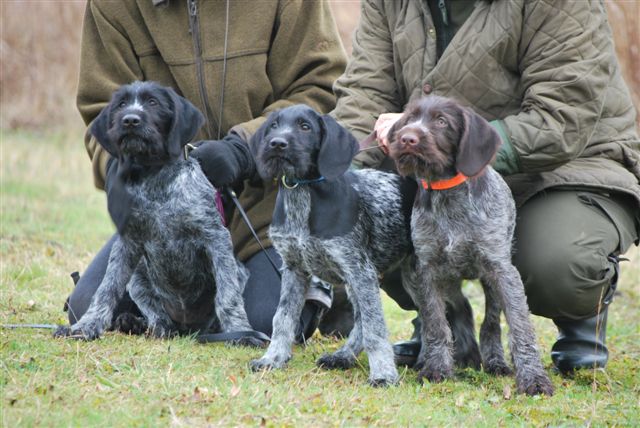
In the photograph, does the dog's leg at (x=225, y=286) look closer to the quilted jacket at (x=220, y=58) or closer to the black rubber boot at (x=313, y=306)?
the black rubber boot at (x=313, y=306)

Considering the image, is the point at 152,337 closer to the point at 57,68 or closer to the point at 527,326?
the point at 527,326

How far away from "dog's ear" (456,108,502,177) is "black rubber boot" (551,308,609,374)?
4.59 ft

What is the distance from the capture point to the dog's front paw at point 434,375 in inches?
189

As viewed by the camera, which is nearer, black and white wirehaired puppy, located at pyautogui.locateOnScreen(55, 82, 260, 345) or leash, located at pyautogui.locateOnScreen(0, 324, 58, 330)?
black and white wirehaired puppy, located at pyautogui.locateOnScreen(55, 82, 260, 345)

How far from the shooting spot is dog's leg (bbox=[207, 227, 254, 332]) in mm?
5473

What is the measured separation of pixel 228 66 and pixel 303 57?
0.52 meters

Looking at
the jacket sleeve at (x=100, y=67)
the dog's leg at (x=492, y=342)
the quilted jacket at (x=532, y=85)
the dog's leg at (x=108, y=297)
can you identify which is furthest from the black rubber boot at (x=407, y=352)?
the jacket sleeve at (x=100, y=67)

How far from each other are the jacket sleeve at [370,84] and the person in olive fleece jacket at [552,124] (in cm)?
6

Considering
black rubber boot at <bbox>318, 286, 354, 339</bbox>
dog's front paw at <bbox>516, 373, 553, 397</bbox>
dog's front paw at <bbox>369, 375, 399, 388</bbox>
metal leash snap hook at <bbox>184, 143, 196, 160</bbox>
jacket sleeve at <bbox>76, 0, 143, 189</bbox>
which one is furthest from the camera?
black rubber boot at <bbox>318, 286, 354, 339</bbox>

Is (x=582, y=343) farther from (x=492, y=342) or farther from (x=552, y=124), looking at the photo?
(x=552, y=124)

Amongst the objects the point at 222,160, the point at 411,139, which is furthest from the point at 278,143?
the point at 222,160

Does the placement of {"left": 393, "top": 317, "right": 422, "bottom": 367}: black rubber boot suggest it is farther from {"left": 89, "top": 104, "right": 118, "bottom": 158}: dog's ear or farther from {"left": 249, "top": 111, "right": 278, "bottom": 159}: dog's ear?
{"left": 89, "top": 104, "right": 118, "bottom": 158}: dog's ear

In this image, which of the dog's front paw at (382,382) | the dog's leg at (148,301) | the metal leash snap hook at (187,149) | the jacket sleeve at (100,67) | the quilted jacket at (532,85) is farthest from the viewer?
the jacket sleeve at (100,67)

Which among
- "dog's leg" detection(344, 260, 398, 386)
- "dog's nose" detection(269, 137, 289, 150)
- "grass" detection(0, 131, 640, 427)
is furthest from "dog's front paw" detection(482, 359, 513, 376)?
"dog's nose" detection(269, 137, 289, 150)
